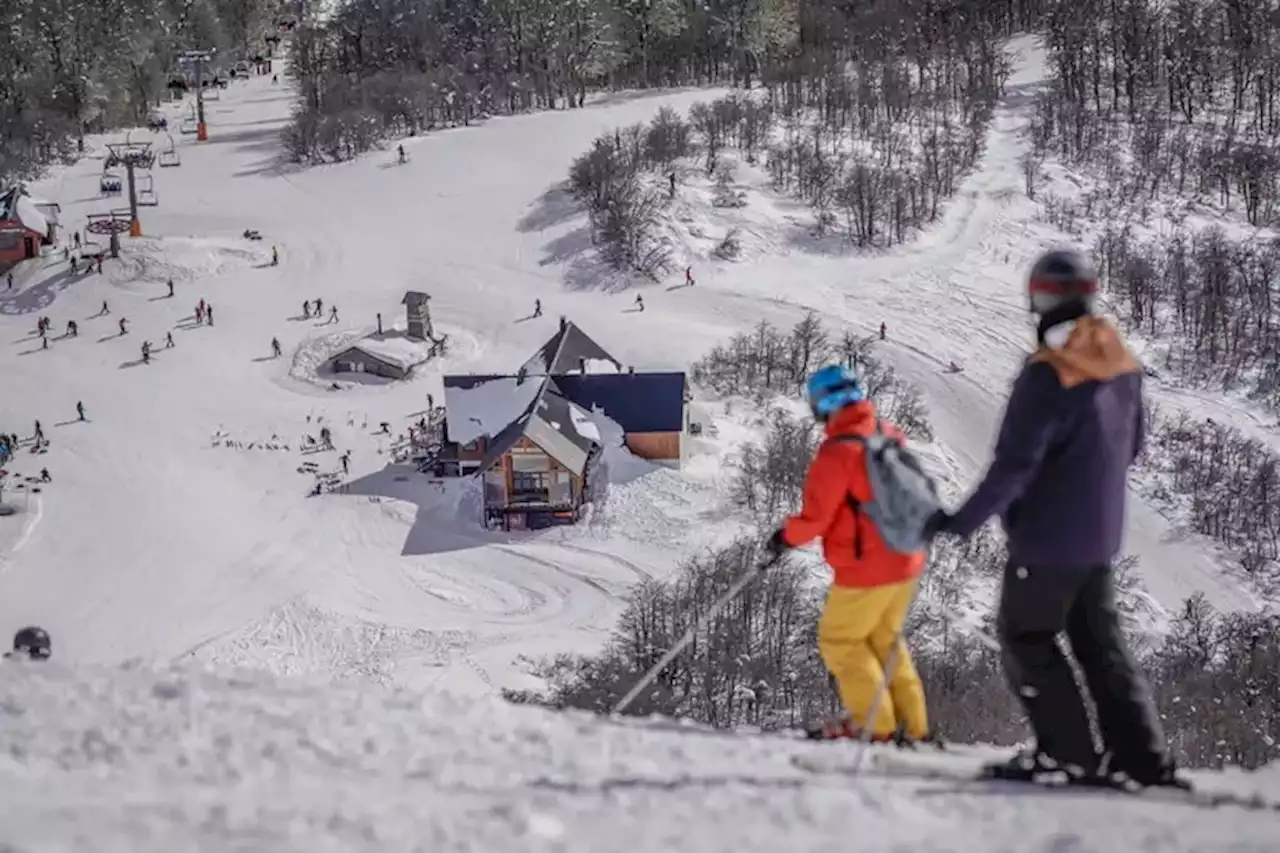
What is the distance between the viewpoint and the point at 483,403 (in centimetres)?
3136

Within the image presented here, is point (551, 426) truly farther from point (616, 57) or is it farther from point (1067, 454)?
point (616, 57)

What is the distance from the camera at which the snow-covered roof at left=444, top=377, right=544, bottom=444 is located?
3102cm

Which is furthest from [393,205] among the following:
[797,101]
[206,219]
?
[797,101]

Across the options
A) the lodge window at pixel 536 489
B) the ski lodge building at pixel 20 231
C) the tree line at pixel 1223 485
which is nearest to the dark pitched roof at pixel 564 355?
the lodge window at pixel 536 489

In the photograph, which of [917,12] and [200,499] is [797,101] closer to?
[917,12]

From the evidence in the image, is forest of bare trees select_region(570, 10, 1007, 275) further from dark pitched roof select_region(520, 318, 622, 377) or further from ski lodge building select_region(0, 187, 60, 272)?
ski lodge building select_region(0, 187, 60, 272)

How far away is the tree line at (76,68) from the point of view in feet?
201

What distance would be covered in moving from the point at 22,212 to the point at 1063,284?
49608 mm

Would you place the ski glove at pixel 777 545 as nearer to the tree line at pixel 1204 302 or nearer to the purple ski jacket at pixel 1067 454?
the purple ski jacket at pixel 1067 454

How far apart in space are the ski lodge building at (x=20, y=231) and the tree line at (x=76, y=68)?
11046 mm

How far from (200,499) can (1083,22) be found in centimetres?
5626

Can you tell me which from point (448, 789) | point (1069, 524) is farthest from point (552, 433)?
Result: point (1069, 524)

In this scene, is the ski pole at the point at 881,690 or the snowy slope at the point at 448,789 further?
the ski pole at the point at 881,690

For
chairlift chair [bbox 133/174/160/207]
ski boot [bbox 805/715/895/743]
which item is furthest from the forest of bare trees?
ski boot [bbox 805/715/895/743]
